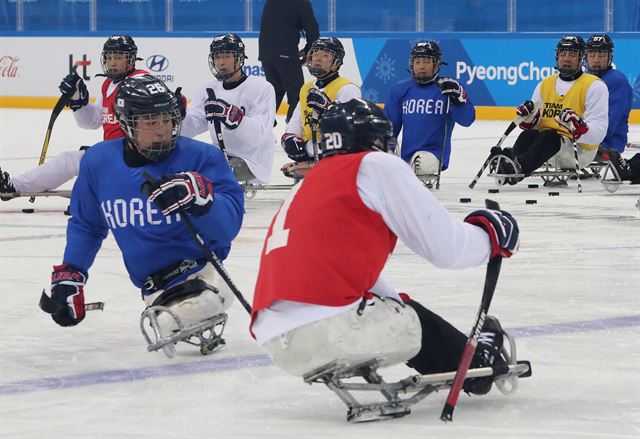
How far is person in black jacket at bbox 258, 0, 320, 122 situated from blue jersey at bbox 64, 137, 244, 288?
8.03 metres

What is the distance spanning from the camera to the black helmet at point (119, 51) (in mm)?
7285

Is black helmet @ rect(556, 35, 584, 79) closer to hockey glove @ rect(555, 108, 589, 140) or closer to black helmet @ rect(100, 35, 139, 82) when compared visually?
hockey glove @ rect(555, 108, 589, 140)

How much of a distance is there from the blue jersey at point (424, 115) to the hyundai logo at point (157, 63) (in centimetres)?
827

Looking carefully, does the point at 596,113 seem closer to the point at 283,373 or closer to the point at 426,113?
the point at 426,113

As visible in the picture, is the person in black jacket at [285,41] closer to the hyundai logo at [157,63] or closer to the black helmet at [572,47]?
the black helmet at [572,47]

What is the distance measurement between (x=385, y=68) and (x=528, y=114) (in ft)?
23.4

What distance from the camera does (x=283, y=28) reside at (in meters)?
12.2

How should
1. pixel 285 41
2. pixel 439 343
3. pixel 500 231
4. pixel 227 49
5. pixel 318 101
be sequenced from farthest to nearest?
1. pixel 285 41
2. pixel 318 101
3. pixel 227 49
4. pixel 439 343
5. pixel 500 231

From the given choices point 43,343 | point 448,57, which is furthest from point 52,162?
point 448,57

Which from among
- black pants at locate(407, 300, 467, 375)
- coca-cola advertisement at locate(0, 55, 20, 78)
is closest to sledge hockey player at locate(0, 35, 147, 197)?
black pants at locate(407, 300, 467, 375)

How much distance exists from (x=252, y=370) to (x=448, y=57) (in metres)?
11.9

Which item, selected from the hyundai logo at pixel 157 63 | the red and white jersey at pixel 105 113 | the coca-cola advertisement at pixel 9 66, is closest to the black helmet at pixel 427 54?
the red and white jersey at pixel 105 113

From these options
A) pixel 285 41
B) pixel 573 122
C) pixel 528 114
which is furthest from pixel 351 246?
pixel 285 41

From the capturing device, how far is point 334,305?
3080mm
